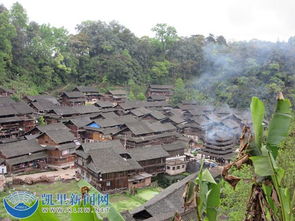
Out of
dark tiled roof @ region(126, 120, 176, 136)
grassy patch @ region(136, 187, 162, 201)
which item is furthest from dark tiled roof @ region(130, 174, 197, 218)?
dark tiled roof @ region(126, 120, 176, 136)

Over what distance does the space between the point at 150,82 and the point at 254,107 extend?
56.0 metres

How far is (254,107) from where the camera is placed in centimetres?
350

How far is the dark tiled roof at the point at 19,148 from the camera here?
74.3ft

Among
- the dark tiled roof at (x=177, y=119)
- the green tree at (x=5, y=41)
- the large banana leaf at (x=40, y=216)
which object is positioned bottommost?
the dark tiled roof at (x=177, y=119)

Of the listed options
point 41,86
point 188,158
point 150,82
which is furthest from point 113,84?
point 188,158

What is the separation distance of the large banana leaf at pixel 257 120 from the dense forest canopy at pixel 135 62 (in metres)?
40.3

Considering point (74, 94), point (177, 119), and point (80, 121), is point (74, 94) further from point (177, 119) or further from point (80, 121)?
point (177, 119)

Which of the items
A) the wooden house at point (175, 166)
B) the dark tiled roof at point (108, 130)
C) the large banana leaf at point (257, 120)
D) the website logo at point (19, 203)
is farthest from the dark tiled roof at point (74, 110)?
the large banana leaf at point (257, 120)

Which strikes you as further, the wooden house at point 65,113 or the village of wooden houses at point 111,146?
the wooden house at point 65,113

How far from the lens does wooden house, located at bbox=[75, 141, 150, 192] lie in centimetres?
2064

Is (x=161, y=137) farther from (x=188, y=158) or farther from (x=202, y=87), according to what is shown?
(x=202, y=87)

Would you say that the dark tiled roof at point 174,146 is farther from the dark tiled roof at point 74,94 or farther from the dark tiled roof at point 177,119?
the dark tiled roof at point 74,94

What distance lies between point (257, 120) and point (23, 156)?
2345 centimetres

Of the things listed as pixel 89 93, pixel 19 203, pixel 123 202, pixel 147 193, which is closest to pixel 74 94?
pixel 89 93
